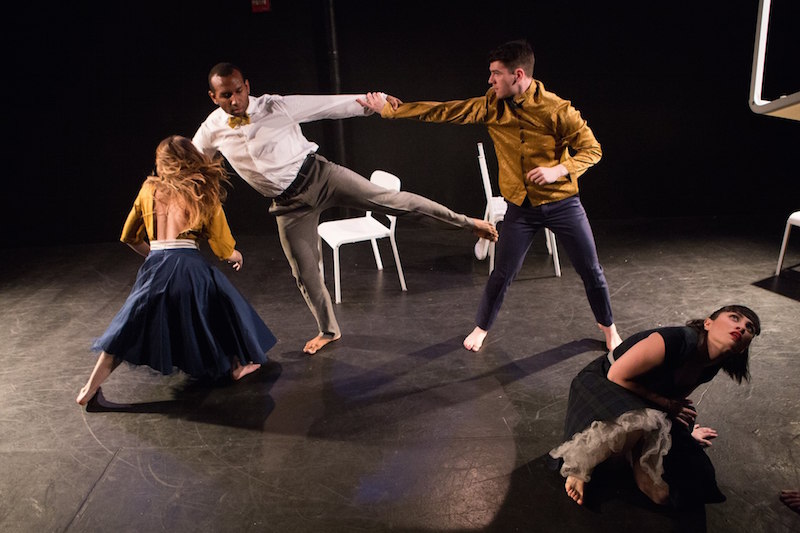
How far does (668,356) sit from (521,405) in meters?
0.91

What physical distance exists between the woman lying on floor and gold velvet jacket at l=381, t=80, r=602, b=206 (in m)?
0.96

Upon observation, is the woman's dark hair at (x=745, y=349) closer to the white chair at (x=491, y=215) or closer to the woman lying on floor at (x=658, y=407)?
the woman lying on floor at (x=658, y=407)

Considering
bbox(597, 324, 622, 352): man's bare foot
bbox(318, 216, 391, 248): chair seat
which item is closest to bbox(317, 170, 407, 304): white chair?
bbox(318, 216, 391, 248): chair seat

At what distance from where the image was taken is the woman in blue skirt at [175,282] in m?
2.62

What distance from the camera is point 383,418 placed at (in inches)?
106

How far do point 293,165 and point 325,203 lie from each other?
26cm

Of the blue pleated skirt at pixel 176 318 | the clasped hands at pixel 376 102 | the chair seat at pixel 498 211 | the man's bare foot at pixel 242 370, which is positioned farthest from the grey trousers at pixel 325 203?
the chair seat at pixel 498 211

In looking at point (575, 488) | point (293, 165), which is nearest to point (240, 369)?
point (293, 165)

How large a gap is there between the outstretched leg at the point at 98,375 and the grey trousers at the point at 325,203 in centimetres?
99

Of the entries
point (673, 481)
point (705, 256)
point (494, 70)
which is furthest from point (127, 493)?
point (705, 256)

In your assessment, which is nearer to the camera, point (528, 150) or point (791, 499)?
point (791, 499)

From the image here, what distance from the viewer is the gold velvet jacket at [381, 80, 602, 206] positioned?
8.91 ft

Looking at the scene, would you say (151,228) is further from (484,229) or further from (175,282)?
(484,229)

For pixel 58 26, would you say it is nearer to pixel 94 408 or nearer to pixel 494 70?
pixel 94 408
